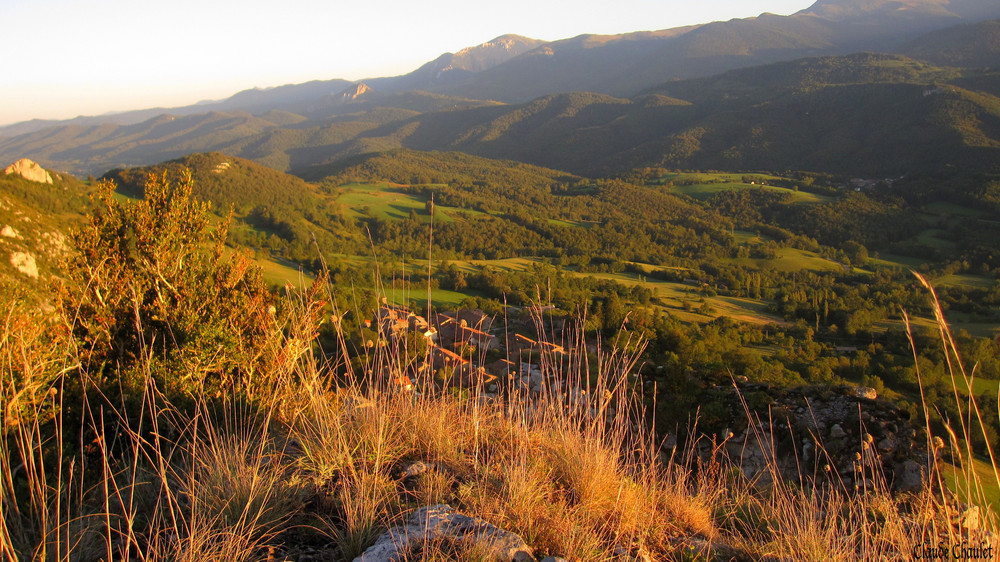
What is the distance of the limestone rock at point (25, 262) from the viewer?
50.0 feet

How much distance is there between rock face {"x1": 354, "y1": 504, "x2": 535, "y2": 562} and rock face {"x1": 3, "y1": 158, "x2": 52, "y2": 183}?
4737 cm

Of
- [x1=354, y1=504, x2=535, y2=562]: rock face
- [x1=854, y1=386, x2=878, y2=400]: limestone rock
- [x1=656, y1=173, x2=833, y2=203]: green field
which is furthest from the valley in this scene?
[x1=656, y1=173, x2=833, y2=203]: green field

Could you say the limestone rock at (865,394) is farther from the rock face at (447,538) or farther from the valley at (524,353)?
the rock face at (447,538)

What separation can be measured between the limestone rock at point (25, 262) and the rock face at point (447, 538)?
1863 cm

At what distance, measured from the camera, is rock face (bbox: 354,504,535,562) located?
2.09 m

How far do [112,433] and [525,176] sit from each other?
117 metres

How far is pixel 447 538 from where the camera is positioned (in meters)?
2.16

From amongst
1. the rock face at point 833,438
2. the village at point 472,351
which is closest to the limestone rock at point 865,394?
the rock face at point 833,438

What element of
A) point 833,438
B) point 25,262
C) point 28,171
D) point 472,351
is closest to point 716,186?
point 28,171

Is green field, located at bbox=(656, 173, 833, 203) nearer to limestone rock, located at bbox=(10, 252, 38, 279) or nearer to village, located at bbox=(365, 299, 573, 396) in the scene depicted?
village, located at bbox=(365, 299, 573, 396)

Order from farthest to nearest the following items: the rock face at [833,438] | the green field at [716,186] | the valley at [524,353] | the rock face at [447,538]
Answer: the green field at [716,186] < the rock face at [833,438] < the valley at [524,353] < the rock face at [447,538]

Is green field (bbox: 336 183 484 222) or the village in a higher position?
the village

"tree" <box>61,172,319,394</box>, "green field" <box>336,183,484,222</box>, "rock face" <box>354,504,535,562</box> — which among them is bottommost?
"green field" <box>336,183,484,222</box>

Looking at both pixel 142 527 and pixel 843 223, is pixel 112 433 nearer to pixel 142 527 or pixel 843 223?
pixel 142 527
